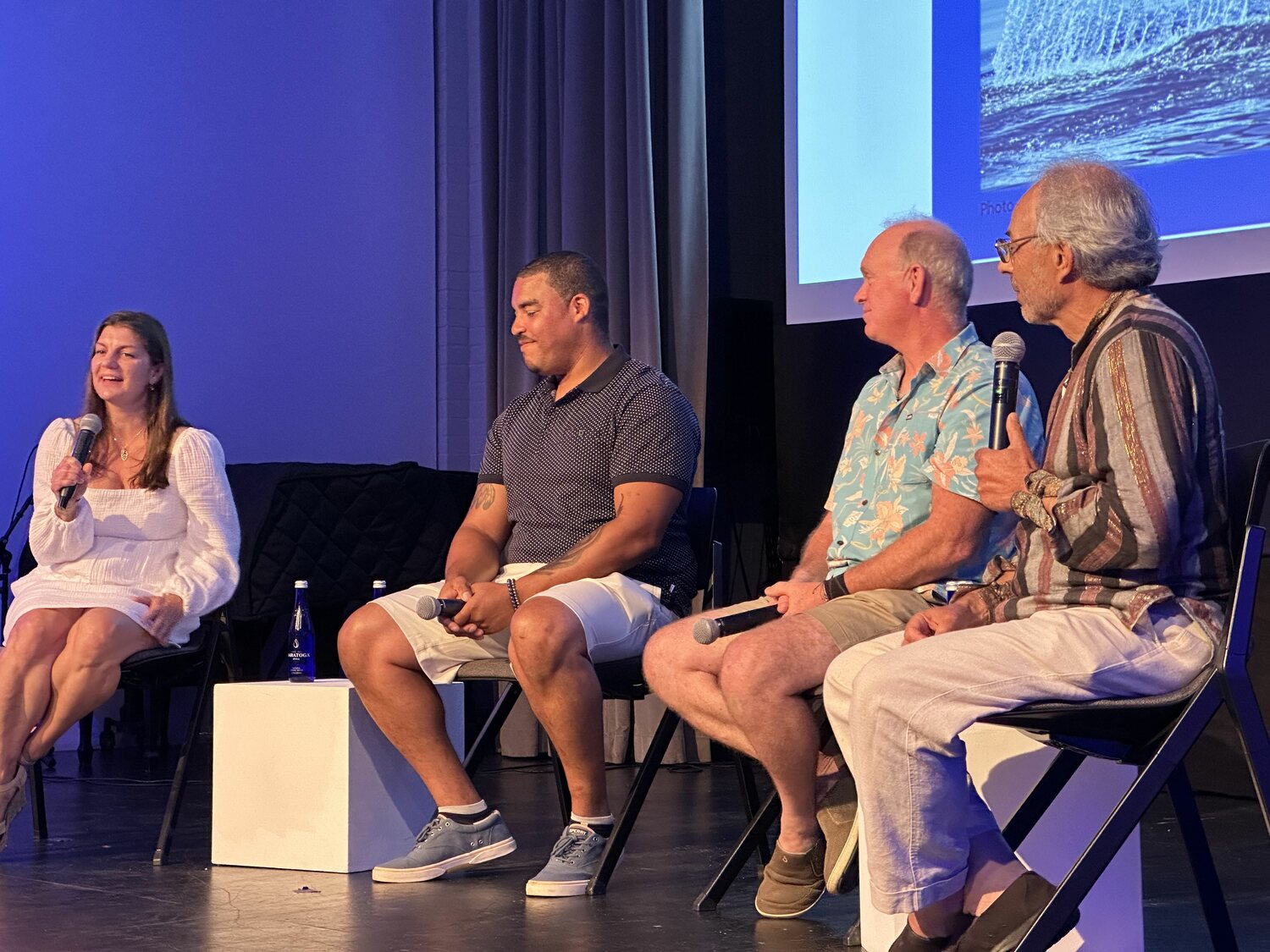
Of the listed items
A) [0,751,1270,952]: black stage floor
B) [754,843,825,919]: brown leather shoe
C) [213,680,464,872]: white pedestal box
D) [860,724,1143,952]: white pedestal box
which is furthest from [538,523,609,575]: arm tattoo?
[860,724,1143,952]: white pedestal box

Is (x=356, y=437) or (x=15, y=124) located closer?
(x=15, y=124)

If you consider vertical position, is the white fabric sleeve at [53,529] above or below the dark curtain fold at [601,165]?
below

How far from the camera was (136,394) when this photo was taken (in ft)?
11.8

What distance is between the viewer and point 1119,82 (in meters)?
4.11

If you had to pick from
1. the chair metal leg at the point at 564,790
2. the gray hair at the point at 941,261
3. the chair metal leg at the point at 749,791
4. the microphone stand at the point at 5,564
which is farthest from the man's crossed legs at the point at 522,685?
the microphone stand at the point at 5,564

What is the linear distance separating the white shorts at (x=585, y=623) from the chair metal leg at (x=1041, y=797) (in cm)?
93

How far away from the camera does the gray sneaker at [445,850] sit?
117 inches

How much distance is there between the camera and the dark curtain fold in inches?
206

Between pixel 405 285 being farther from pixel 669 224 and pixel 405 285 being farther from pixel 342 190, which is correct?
pixel 669 224

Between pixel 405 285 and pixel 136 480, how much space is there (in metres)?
2.66

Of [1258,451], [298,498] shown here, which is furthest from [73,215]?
[1258,451]

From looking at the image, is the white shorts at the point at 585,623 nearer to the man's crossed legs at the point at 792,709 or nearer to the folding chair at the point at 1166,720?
the man's crossed legs at the point at 792,709

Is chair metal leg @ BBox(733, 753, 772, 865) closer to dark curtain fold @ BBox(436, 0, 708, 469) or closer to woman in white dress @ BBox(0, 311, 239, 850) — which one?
woman in white dress @ BBox(0, 311, 239, 850)

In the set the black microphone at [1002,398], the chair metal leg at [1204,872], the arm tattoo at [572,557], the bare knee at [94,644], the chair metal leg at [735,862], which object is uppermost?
the black microphone at [1002,398]
